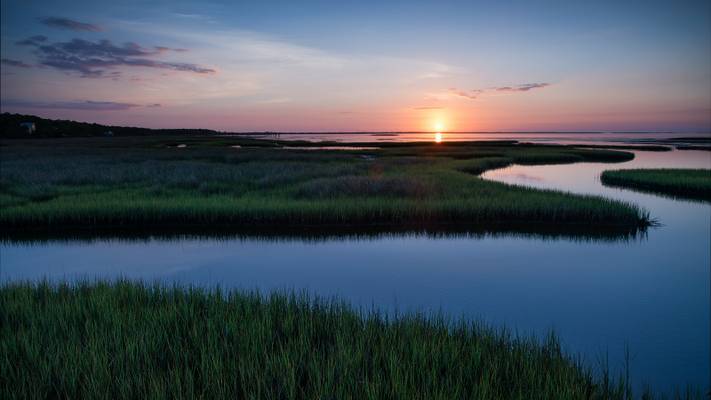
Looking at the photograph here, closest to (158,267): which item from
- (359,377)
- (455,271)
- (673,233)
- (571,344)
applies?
(455,271)

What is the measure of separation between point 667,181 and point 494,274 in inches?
762

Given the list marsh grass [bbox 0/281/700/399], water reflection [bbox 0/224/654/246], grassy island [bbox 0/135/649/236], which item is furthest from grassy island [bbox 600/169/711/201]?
marsh grass [bbox 0/281/700/399]

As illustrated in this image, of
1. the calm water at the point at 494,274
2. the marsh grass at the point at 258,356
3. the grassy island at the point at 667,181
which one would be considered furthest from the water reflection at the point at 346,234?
the grassy island at the point at 667,181

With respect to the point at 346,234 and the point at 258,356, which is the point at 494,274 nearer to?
the point at 346,234

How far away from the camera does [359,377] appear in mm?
3953

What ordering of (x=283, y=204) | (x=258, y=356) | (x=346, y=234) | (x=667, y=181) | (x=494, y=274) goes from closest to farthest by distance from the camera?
1. (x=258, y=356)
2. (x=494, y=274)
3. (x=346, y=234)
4. (x=283, y=204)
5. (x=667, y=181)

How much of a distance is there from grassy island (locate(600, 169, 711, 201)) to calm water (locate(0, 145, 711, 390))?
30.7 feet

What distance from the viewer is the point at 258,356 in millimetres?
4434

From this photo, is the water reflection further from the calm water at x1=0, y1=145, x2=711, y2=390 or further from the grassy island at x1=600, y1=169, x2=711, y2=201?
the grassy island at x1=600, y1=169, x2=711, y2=201

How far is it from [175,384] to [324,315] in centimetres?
216

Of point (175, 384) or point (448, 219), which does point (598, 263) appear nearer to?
point (448, 219)

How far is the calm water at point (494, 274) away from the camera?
678cm

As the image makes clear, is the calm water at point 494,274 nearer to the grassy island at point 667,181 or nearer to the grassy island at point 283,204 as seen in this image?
the grassy island at point 283,204

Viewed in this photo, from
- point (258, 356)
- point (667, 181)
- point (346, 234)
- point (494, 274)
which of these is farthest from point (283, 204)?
point (667, 181)
